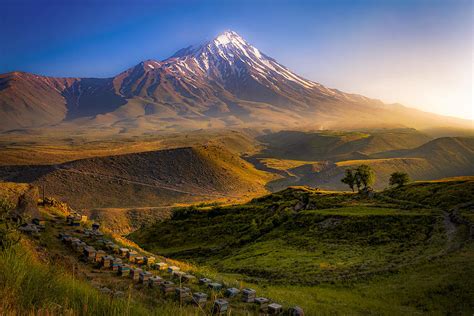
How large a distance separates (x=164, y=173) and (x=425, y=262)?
315 feet

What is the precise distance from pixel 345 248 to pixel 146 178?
277ft

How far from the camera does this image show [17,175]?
9862 cm

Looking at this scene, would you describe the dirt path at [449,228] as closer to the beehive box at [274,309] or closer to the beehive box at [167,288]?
the beehive box at [274,309]

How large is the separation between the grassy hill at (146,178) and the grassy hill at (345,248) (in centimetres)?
3856

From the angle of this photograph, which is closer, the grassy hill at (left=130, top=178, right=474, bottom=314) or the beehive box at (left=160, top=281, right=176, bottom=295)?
the beehive box at (left=160, top=281, right=176, bottom=295)

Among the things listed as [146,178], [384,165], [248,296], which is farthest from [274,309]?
[384,165]

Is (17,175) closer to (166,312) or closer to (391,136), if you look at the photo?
(166,312)

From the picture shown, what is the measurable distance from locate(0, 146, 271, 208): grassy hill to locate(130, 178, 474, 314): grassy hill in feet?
127

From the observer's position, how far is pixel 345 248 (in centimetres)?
3041

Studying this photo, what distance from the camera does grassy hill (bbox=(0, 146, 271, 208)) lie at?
90.7 meters

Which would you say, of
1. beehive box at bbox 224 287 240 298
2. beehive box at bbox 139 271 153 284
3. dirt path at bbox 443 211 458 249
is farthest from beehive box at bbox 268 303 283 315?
dirt path at bbox 443 211 458 249

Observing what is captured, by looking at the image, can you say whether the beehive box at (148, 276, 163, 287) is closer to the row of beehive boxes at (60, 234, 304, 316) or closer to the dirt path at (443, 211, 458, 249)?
the row of beehive boxes at (60, 234, 304, 316)

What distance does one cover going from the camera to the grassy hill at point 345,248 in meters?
17.3

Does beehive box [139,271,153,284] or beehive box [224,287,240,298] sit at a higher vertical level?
beehive box [139,271,153,284]
